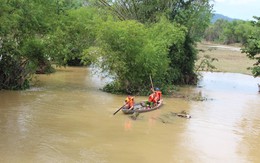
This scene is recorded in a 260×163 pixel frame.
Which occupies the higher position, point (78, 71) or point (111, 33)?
point (111, 33)

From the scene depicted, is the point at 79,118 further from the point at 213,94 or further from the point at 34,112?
the point at 213,94

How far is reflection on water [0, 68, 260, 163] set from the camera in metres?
11.4

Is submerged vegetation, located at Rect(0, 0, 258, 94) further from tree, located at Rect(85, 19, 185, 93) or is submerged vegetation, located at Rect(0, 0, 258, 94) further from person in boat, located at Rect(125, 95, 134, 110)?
person in boat, located at Rect(125, 95, 134, 110)

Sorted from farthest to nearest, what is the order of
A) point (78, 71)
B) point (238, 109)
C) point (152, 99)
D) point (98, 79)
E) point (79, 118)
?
point (78, 71), point (98, 79), point (238, 109), point (152, 99), point (79, 118)

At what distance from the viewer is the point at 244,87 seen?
28969 mm

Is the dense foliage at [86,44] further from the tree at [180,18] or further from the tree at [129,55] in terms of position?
the tree at [180,18]

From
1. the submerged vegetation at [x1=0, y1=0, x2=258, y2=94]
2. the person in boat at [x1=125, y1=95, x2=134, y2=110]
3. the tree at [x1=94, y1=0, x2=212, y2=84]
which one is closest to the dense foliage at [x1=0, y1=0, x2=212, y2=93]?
the submerged vegetation at [x1=0, y1=0, x2=258, y2=94]

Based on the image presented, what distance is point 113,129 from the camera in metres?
14.3

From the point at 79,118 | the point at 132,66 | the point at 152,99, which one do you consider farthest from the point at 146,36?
the point at 79,118

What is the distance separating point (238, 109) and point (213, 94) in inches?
178

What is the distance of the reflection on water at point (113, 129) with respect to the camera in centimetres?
1141

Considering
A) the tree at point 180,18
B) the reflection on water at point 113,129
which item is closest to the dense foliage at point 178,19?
the tree at point 180,18

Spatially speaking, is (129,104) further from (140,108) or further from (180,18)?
(180,18)

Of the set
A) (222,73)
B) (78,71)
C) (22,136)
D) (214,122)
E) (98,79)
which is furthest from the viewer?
(222,73)
